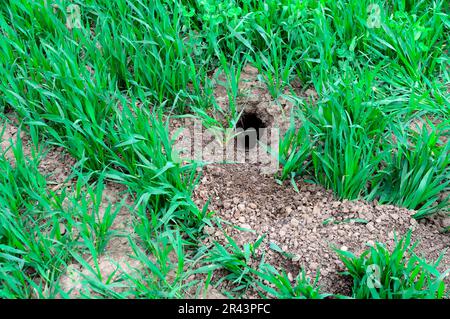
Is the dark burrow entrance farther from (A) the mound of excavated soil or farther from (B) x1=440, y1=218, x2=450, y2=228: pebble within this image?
(B) x1=440, y1=218, x2=450, y2=228: pebble

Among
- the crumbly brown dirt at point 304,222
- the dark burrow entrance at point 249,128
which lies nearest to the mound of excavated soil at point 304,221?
the crumbly brown dirt at point 304,222

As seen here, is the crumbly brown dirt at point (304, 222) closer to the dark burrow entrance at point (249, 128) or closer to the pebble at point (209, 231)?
the pebble at point (209, 231)

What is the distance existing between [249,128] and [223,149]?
0.78 ft

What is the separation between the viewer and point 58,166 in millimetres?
2660

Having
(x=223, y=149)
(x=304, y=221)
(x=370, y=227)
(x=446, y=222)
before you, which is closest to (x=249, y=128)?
(x=223, y=149)

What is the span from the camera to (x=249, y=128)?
9.54 feet

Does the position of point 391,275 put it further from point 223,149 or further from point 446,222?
point 223,149

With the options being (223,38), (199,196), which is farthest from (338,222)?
(223,38)

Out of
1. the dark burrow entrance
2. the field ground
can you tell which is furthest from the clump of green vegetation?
the dark burrow entrance

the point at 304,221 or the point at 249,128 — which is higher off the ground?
the point at 249,128

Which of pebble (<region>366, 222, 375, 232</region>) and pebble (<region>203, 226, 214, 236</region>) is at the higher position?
pebble (<region>366, 222, 375, 232</region>)

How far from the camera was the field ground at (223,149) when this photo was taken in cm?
230

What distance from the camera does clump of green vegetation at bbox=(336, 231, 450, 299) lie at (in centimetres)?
214

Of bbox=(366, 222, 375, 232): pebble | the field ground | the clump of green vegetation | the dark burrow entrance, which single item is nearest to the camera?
the clump of green vegetation
